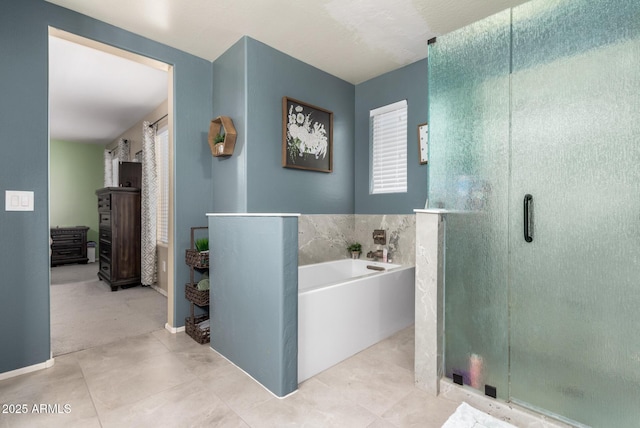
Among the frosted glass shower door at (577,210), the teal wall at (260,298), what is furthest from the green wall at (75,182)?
the frosted glass shower door at (577,210)

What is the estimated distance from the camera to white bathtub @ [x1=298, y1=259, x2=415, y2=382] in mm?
1990

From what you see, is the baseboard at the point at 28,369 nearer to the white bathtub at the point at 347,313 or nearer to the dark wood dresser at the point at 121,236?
the white bathtub at the point at 347,313

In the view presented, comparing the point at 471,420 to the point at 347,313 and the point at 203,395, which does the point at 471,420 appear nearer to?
the point at 347,313

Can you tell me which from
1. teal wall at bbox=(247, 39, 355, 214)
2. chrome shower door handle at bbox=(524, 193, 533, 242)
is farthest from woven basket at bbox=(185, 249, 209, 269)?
chrome shower door handle at bbox=(524, 193, 533, 242)

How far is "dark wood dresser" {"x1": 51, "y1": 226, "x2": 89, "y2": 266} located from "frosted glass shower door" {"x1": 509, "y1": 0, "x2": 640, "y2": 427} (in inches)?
291

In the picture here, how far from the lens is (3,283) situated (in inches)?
77.3

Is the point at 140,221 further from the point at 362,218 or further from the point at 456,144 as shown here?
the point at 456,144

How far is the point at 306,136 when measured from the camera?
3.06m

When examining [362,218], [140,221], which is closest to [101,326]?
[140,221]

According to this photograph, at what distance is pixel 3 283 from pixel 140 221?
101 inches

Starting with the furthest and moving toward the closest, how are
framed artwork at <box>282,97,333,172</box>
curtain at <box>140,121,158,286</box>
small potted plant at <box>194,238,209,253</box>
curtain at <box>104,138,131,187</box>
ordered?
curtain at <box>104,138,131,187</box> < curtain at <box>140,121,158,286</box> < framed artwork at <box>282,97,333,172</box> < small potted plant at <box>194,238,209,253</box>

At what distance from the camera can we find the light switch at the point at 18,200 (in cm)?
199

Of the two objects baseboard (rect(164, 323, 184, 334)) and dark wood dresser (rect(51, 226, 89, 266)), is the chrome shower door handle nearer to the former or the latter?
baseboard (rect(164, 323, 184, 334))

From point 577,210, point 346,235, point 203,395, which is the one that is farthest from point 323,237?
point 577,210
